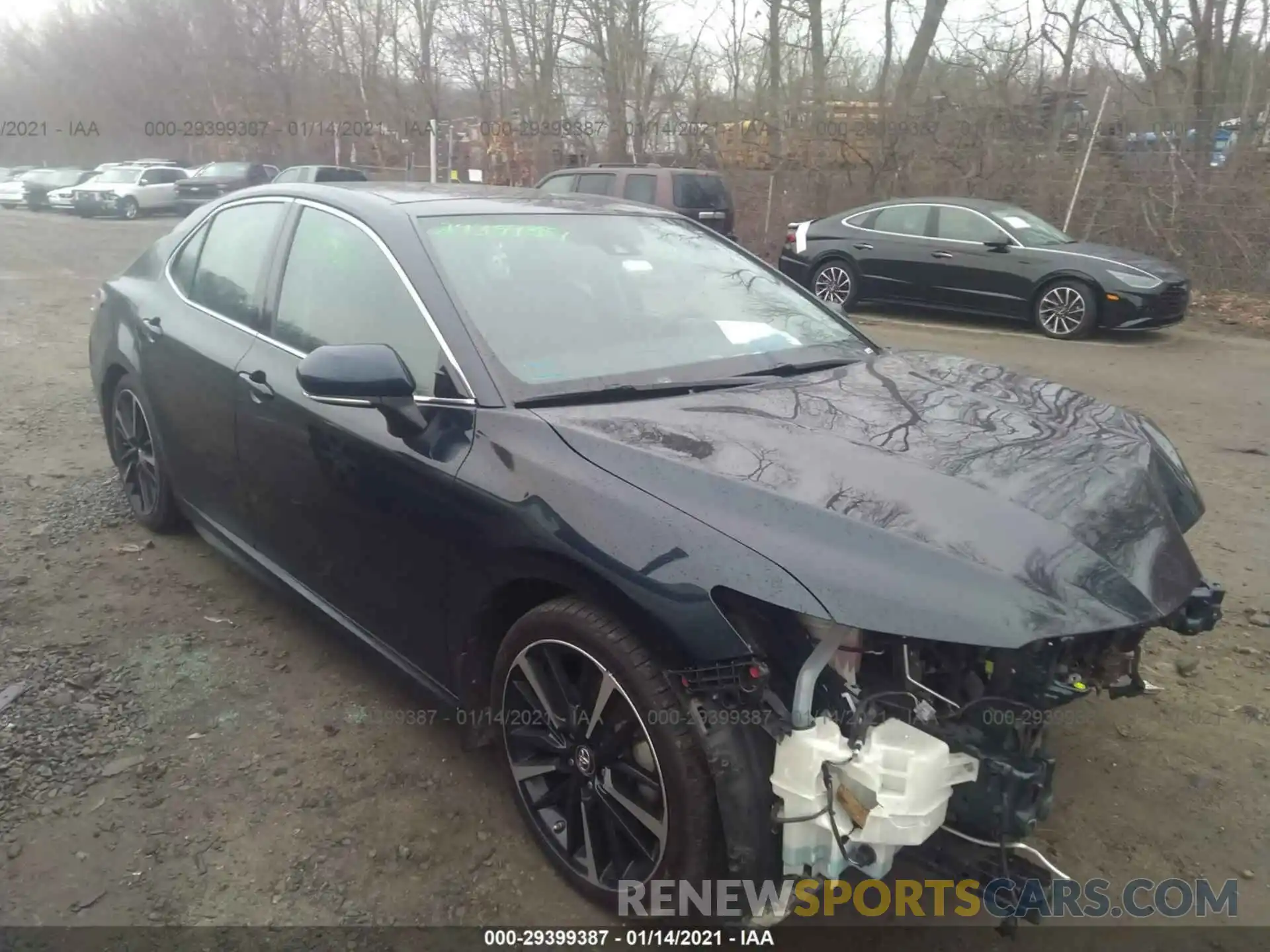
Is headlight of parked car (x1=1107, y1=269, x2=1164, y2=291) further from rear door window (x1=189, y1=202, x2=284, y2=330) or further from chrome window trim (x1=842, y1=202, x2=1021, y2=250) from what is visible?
rear door window (x1=189, y1=202, x2=284, y2=330)

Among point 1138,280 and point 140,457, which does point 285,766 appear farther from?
point 1138,280

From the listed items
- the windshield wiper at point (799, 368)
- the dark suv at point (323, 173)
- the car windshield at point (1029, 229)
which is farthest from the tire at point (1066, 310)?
the dark suv at point (323, 173)

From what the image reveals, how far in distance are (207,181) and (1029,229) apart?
77.1 ft

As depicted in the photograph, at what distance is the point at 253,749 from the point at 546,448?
4.99 ft

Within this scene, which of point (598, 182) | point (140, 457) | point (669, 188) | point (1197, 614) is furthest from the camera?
point (598, 182)

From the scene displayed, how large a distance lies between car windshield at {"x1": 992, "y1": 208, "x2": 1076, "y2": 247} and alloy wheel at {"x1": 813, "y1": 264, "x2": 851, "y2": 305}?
199 centimetres

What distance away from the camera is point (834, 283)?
12.8 m

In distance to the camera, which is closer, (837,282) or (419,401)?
(419,401)

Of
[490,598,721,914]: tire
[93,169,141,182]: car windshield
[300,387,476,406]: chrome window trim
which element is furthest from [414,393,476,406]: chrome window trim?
[93,169,141,182]: car windshield

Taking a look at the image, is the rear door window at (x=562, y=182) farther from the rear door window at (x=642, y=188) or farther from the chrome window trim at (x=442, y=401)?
the chrome window trim at (x=442, y=401)

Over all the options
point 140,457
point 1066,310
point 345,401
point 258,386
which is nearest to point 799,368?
point 345,401

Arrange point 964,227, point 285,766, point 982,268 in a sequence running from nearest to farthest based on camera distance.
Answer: point 285,766 < point 982,268 < point 964,227

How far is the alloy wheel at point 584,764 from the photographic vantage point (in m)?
2.24

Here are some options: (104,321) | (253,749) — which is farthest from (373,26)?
(253,749)
